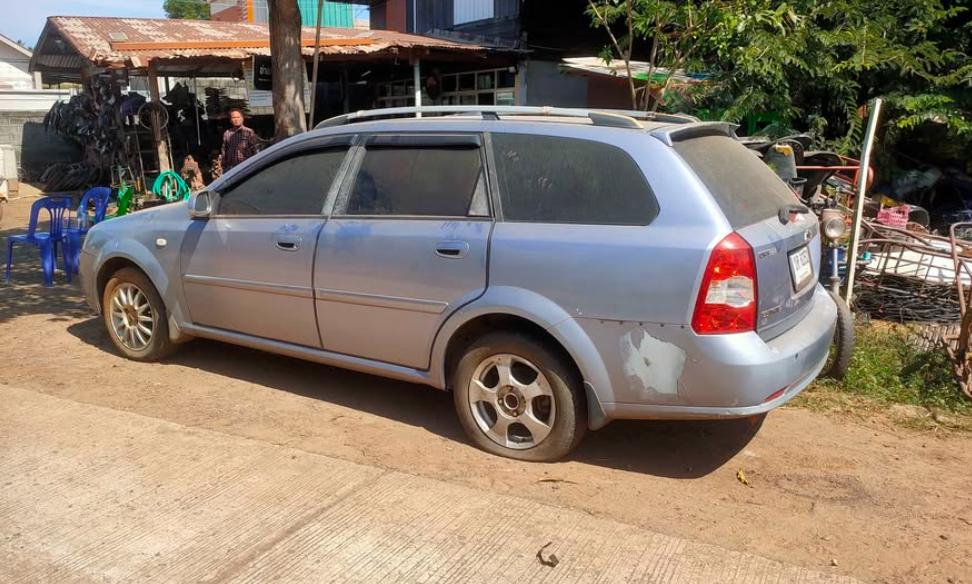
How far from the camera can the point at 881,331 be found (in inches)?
233

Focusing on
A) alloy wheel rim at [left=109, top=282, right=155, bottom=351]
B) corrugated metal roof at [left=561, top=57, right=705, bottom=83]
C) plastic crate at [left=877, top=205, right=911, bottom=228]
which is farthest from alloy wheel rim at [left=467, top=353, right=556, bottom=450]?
corrugated metal roof at [left=561, top=57, right=705, bottom=83]

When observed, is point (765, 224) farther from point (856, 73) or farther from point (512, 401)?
point (856, 73)

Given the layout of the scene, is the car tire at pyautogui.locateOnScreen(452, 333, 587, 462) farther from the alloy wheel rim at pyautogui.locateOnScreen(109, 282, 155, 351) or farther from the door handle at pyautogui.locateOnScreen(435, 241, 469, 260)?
the alloy wheel rim at pyautogui.locateOnScreen(109, 282, 155, 351)

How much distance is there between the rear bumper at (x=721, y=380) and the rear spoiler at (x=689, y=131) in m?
0.92

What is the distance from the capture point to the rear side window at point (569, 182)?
12.1 feet

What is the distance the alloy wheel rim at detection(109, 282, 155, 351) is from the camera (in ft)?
18.3

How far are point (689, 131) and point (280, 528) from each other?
103 inches

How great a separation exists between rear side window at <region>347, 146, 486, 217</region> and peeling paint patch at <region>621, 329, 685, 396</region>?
104 cm

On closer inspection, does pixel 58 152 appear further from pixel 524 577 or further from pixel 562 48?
pixel 524 577

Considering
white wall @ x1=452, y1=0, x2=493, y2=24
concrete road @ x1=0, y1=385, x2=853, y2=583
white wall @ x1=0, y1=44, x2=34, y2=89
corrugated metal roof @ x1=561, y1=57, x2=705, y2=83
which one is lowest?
concrete road @ x1=0, y1=385, x2=853, y2=583

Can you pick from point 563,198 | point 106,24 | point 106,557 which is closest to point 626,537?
point 563,198

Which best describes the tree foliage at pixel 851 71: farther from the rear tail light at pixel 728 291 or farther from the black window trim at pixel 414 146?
the rear tail light at pixel 728 291

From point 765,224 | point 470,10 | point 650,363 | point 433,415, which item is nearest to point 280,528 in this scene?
point 433,415

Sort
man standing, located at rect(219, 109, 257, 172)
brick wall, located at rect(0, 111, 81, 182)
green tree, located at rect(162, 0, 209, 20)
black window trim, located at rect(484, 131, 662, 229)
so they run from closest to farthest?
black window trim, located at rect(484, 131, 662, 229), man standing, located at rect(219, 109, 257, 172), brick wall, located at rect(0, 111, 81, 182), green tree, located at rect(162, 0, 209, 20)
